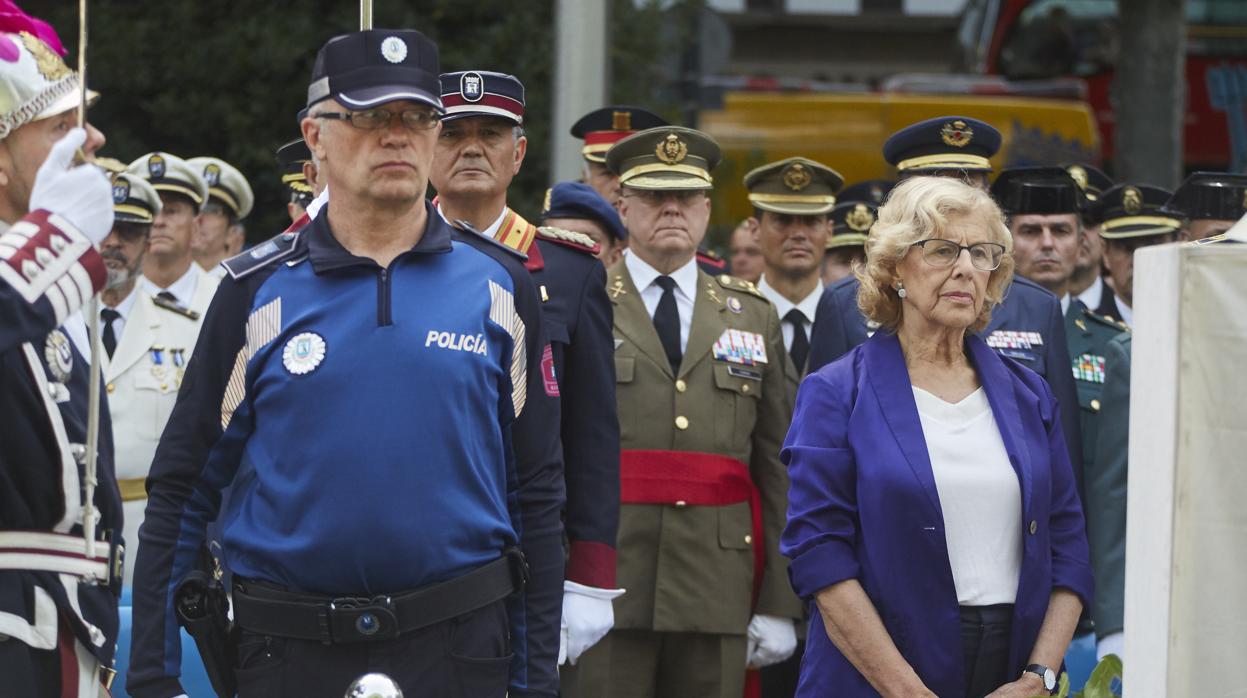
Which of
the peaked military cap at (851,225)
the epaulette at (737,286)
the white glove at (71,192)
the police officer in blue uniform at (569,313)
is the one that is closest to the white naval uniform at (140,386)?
the epaulette at (737,286)

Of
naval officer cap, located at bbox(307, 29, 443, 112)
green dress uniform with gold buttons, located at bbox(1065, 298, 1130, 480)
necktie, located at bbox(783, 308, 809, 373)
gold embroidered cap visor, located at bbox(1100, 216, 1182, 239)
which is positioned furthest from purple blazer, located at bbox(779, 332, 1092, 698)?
gold embroidered cap visor, located at bbox(1100, 216, 1182, 239)

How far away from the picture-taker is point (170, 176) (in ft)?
27.3

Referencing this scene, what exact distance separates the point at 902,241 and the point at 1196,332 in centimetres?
187

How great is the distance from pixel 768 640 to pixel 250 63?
22.7 feet

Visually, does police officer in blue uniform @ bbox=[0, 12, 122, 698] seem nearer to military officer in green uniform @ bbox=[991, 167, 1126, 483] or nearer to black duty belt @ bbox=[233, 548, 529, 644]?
black duty belt @ bbox=[233, 548, 529, 644]

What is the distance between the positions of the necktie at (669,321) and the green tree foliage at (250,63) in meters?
5.57

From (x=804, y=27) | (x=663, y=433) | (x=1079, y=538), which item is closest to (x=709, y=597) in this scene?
(x=663, y=433)

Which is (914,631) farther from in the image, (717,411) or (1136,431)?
(717,411)

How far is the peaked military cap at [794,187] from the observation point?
26.4ft

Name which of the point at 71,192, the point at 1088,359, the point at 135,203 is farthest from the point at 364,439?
the point at 135,203

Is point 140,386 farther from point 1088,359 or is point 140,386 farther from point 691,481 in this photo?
point 1088,359

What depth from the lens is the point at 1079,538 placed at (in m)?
4.73

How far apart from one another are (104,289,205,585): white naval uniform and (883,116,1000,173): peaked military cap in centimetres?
272

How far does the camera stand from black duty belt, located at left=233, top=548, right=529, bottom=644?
374cm
